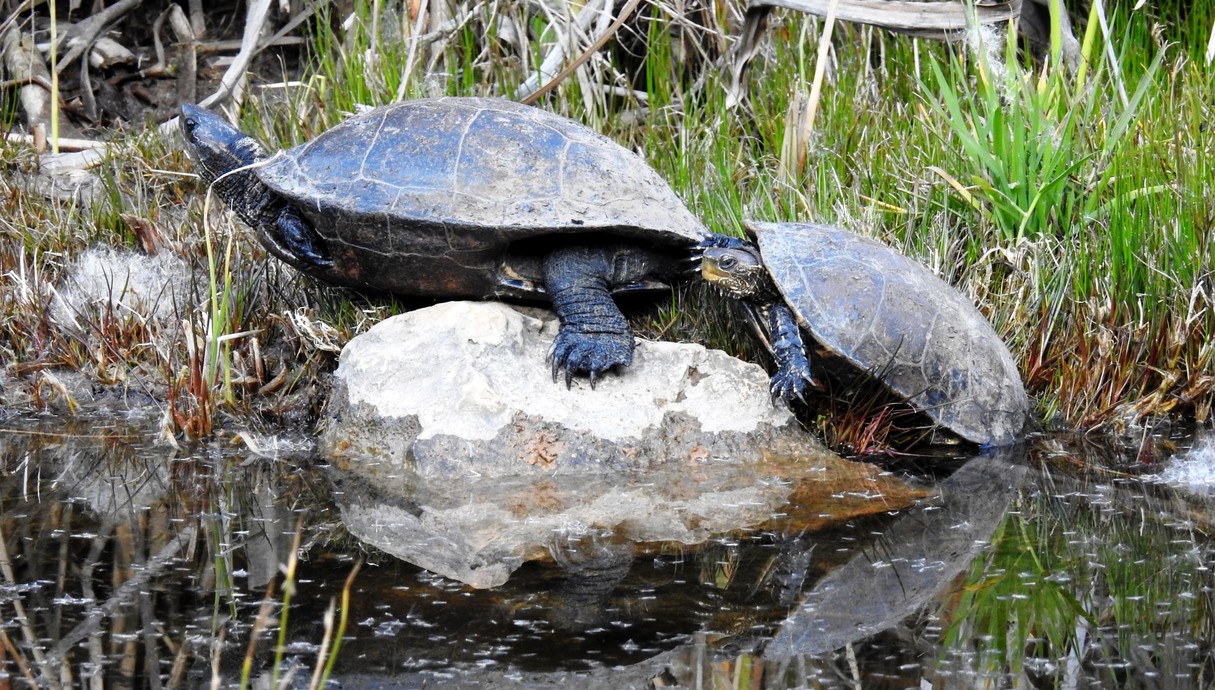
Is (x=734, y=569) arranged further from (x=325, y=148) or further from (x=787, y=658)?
(x=325, y=148)

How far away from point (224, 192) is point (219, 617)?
2.42 m

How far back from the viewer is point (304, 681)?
215 cm

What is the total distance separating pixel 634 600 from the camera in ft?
8.30

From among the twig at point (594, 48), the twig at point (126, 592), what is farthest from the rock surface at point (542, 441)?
the twig at point (594, 48)

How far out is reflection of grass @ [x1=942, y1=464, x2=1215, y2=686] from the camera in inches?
86.9

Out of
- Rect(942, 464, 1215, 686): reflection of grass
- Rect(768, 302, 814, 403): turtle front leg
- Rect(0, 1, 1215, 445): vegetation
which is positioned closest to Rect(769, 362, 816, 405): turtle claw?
Rect(768, 302, 814, 403): turtle front leg

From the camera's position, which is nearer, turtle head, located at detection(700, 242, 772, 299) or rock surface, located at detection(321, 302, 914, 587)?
rock surface, located at detection(321, 302, 914, 587)

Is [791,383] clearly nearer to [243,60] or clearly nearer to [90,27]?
Result: [243,60]

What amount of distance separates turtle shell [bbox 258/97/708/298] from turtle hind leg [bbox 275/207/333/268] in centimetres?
4

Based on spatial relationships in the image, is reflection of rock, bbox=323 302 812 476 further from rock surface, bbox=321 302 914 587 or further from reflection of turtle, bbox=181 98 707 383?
reflection of turtle, bbox=181 98 707 383

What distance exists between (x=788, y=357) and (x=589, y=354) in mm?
624

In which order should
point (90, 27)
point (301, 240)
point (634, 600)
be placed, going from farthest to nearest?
point (90, 27)
point (301, 240)
point (634, 600)

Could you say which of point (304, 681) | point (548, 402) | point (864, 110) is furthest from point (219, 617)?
point (864, 110)

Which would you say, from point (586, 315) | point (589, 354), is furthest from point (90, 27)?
point (589, 354)
